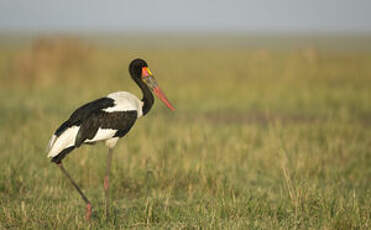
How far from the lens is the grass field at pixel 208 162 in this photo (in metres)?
4.63

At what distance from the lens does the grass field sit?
4.63 meters

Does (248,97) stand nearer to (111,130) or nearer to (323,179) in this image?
(323,179)

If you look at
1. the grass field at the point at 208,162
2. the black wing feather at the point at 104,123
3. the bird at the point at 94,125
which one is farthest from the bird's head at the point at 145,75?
the grass field at the point at 208,162

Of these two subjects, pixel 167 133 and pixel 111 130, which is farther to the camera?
pixel 167 133

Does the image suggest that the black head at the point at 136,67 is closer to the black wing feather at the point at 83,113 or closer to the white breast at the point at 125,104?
the white breast at the point at 125,104

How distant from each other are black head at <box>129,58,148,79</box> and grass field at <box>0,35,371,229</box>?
1.05 m

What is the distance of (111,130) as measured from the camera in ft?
15.9

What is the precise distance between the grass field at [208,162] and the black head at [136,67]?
1055 millimetres

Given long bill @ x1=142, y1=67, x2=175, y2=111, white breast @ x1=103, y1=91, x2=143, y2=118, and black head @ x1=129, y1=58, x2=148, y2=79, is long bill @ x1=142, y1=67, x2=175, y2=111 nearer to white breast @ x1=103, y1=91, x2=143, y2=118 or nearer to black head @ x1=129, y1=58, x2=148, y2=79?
black head @ x1=129, y1=58, x2=148, y2=79

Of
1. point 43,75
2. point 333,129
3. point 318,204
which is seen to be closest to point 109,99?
point 318,204

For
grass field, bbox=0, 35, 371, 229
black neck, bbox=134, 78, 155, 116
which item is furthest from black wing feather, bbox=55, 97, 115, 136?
grass field, bbox=0, 35, 371, 229

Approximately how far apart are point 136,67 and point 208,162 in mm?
1579

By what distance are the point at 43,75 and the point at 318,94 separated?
843cm

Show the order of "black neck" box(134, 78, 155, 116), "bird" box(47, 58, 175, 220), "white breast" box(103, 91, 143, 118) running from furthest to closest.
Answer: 1. "black neck" box(134, 78, 155, 116)
2. "white breast" box(103, 91, 143, 118)
3. "bird" box(47, 58, 175, 220)
